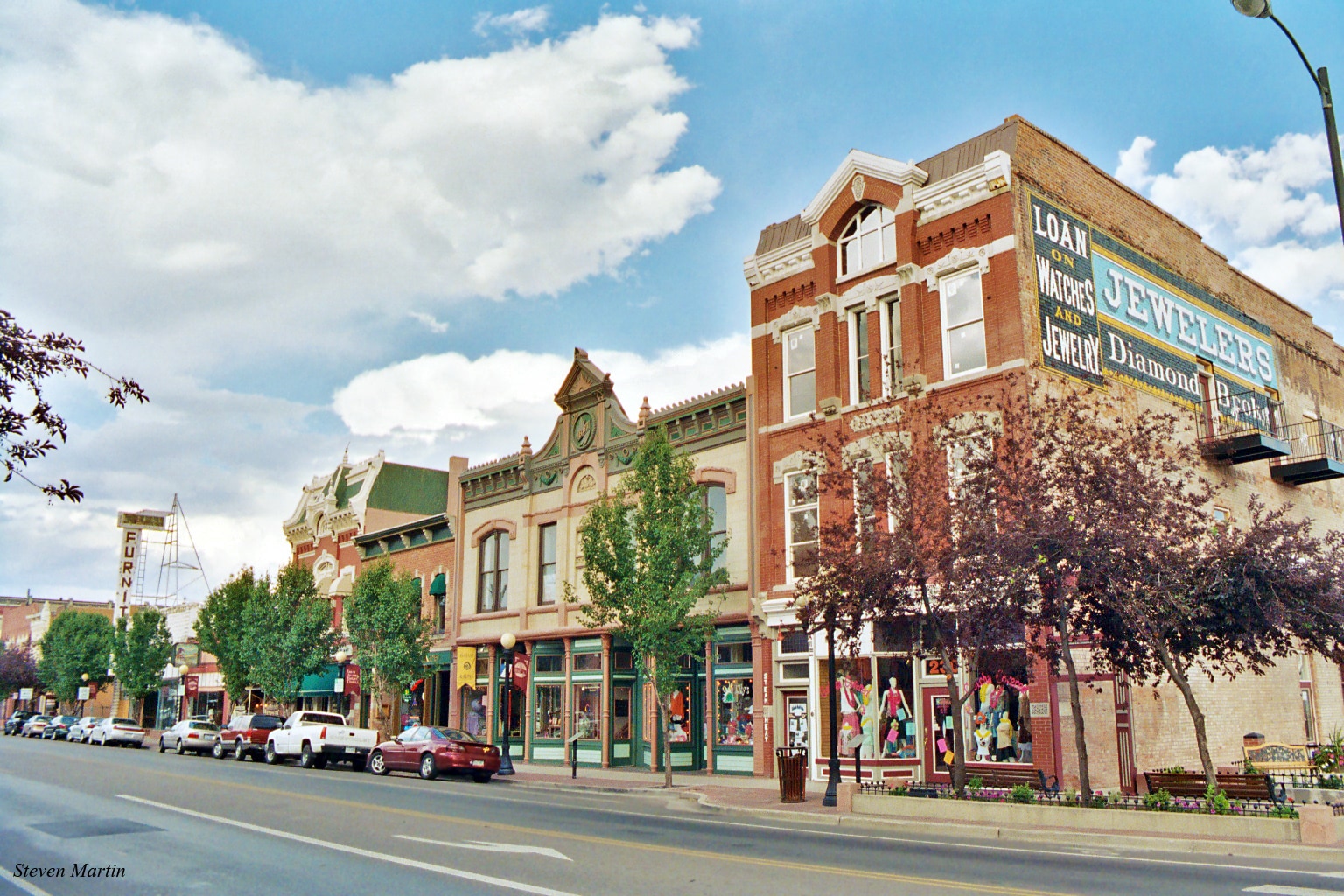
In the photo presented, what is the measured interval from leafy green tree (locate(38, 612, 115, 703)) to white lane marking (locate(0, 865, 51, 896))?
63.5m

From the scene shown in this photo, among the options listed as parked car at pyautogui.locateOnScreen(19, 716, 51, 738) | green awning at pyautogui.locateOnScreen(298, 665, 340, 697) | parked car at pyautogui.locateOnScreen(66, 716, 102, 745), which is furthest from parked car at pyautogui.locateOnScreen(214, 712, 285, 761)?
parked car at pyautogui.locateOnScreen(19, 716, 51, 738)

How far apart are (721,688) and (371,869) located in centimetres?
1788

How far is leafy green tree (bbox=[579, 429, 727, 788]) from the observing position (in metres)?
25.5

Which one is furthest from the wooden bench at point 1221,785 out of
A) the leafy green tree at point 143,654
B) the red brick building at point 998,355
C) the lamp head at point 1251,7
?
the leafy green tree at point 143,654

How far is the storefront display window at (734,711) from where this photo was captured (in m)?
27.5

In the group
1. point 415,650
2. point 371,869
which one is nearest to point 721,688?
point 415,650

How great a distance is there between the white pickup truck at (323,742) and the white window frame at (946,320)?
20068mm

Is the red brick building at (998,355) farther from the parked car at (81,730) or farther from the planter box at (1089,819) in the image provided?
the parked car at (81,730)

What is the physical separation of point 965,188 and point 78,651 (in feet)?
219

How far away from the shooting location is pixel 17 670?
270ft

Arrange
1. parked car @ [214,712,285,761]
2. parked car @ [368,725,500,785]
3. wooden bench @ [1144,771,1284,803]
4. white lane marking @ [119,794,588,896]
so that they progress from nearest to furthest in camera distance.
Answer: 1. white lane marking @ [119,794,588,896]
2. wooden bench @ [1144,771,1284,803]
3. parked car @ [368,725,500,785]
4. parked car @ [214,712,285,761]

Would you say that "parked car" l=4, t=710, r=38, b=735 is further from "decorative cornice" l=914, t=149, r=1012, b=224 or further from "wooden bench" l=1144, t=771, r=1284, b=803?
"wooden bench" l=1144, t=771, r=1284, b=803

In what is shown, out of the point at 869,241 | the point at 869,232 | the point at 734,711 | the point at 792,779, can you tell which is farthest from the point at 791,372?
the point at 792,779

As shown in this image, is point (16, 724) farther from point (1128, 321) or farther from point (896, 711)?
point (1128, 321)
